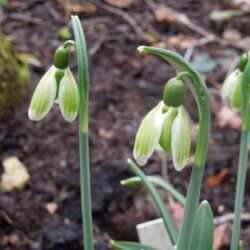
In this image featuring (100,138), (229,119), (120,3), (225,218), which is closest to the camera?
(225,218)

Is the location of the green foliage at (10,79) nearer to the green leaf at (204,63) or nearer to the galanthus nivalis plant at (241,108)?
the green leaf at (204,63)

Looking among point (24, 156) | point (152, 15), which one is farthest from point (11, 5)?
point (24, 156)

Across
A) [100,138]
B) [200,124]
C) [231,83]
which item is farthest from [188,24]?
[200,124]

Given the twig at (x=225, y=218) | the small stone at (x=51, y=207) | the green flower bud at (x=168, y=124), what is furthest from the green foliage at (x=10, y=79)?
the green flower bud at (x=168, y=124)

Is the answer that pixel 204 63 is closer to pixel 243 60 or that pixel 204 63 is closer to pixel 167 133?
pixel 243 60

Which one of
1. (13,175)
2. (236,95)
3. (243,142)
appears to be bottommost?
(13,175)

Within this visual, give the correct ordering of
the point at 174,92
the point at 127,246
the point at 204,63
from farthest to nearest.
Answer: the point at 204,63, the point at 127,246, the point at 174,92

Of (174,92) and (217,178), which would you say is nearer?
(174,92)

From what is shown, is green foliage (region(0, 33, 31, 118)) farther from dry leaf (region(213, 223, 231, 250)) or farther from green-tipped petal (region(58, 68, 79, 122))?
green-tipped petal (region(58, 68, 79, 122))
